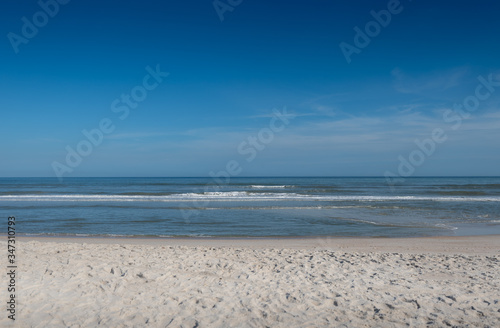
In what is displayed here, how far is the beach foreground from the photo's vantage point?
4898mm

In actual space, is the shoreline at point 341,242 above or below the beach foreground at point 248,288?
below

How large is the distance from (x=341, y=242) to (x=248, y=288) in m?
6.16

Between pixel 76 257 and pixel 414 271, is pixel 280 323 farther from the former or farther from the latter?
pixel 76 257

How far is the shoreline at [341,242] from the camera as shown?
10.3m

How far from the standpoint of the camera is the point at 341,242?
11.4m

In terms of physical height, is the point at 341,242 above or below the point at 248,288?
below

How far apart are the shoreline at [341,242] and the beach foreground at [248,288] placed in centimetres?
162

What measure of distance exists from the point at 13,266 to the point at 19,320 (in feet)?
8.51

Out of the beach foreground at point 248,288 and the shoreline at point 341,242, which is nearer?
the beach foreground at point 248,288

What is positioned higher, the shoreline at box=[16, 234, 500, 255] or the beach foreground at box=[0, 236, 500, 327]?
the beach foreground at box=[0, 236, 500, 327]

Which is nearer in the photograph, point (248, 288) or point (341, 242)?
point (248, 288)

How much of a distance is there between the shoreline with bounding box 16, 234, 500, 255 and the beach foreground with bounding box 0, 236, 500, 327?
1623mm

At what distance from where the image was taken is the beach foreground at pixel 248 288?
4.90 m

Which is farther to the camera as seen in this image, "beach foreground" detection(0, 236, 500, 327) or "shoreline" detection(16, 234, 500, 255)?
"shoreline" detection(16, 234, 500, 255)
